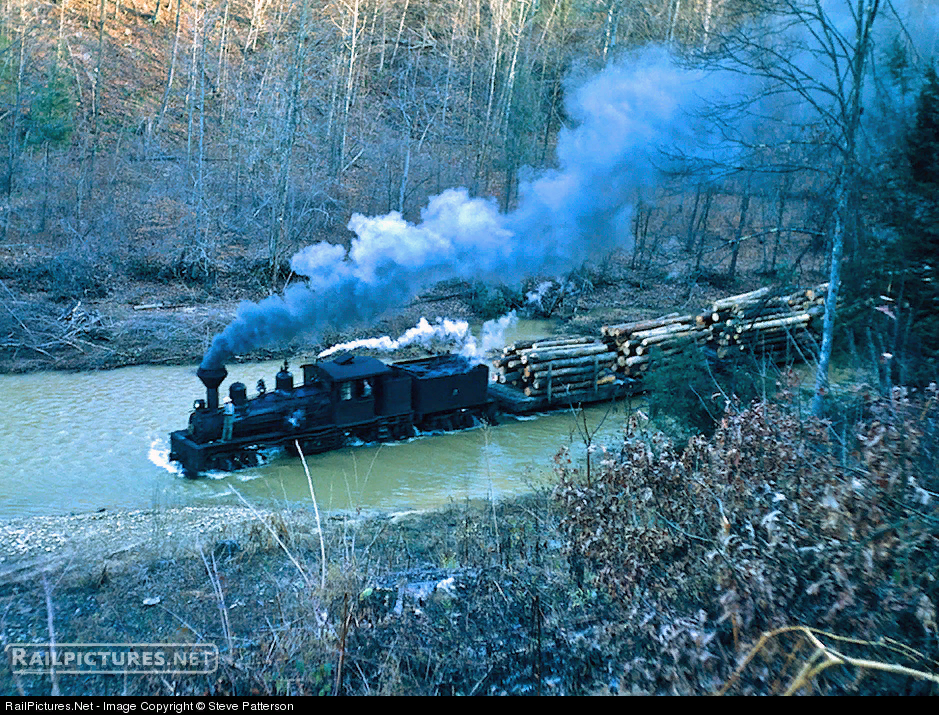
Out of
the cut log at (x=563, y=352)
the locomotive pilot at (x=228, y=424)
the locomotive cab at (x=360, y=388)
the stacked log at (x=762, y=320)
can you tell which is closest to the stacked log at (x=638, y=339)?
the cut log at (x=563, y=352)

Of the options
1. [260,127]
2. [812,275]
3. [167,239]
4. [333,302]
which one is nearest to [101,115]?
[260,127]

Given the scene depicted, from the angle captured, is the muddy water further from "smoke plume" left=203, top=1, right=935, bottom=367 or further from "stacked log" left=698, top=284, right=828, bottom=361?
"stacked log" left=698, top=284, right=828, bottom=361

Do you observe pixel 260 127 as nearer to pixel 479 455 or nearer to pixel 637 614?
pixel 479 455

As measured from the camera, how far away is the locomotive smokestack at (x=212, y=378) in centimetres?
1529

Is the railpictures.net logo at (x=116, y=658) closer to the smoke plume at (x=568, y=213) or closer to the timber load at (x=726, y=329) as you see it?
the smoke plume at (x=568, y=213)

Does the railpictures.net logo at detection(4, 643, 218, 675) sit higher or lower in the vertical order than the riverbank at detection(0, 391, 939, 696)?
lower

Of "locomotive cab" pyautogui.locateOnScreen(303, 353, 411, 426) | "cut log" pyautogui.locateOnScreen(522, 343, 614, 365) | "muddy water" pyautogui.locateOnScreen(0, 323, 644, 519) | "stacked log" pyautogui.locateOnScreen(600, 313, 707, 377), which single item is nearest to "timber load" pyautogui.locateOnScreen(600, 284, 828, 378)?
"stacked log" pyautogui.locateOnScreen(600, 313, 707, 377)

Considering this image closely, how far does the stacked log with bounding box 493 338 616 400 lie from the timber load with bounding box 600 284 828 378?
0.63 metres

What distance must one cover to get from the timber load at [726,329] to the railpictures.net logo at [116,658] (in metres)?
16.1

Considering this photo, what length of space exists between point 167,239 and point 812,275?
25433mm

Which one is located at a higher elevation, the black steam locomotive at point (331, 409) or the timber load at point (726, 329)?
the timber load at point (726, 329)

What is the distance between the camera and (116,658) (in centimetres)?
695

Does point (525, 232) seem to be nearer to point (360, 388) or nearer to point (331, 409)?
point (360, 388)

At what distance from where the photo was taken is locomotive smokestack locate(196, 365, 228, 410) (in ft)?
50.2
